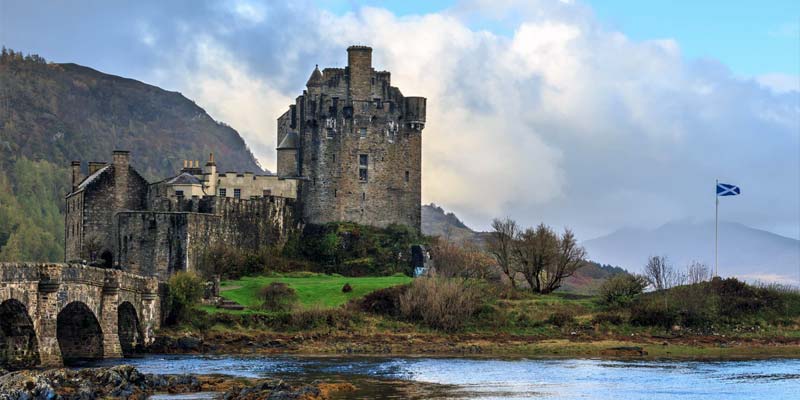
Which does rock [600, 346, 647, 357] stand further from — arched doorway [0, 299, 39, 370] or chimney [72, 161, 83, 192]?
chimney [72, 161, 83, 192]

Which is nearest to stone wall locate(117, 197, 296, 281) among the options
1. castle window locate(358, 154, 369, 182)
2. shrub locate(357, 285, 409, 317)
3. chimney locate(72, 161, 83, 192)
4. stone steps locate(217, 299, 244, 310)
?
chimney locate(72, 161, 83, 192)

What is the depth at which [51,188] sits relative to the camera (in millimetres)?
186875

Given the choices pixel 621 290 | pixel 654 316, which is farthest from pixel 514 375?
pixel 621 290

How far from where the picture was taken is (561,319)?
8694cm

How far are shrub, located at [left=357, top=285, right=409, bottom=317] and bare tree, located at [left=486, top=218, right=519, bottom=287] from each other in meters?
10.9

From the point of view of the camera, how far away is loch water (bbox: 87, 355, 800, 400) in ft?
185

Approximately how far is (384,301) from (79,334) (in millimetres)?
23378

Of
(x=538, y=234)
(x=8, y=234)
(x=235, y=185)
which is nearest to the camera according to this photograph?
(x=538, y=234)

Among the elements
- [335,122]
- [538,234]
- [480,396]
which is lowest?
[480,396]

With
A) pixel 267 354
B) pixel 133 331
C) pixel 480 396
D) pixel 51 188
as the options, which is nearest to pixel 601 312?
pixel 267 354

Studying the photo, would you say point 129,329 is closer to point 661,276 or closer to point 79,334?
point 79,334

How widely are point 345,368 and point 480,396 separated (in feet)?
42.8

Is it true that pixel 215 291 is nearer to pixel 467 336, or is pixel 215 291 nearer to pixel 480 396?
pixel 467 336

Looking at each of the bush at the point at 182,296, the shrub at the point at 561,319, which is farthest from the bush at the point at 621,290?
the bush at the point at 182,296
